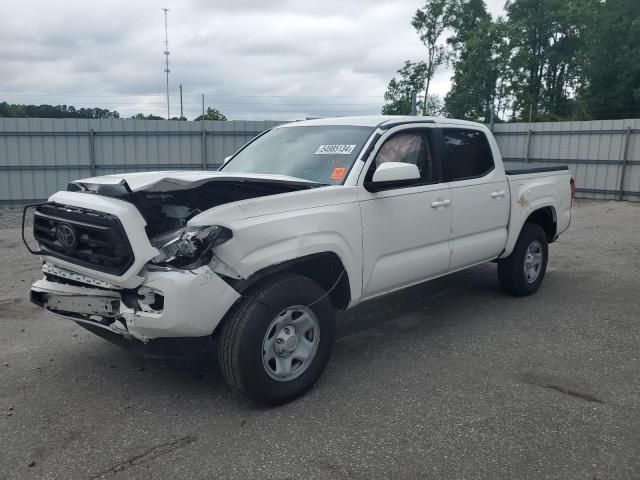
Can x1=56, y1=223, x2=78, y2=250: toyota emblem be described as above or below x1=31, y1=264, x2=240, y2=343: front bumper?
above

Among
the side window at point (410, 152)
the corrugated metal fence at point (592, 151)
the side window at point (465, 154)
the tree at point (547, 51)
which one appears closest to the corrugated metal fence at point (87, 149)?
the corrugated metal fence at point (592, 151)

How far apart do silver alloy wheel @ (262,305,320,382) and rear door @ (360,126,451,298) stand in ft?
2.03

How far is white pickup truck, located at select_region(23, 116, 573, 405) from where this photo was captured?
10.7 feet

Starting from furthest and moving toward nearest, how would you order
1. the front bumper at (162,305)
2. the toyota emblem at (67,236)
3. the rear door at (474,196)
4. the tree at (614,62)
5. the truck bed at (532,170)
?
the tree at (614,62)
the truck bed at (532,170)
the rear door at (474,196)
the toyota emblem at (67,236)
the front bumper at (162,305)

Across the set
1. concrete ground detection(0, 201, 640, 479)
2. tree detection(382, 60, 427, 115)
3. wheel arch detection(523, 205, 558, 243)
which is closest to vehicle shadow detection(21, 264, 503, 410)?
concrete ground detection(0, 201, 640, 479)

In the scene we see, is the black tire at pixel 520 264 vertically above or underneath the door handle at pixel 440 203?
underneath

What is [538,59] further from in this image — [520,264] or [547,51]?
[520,264]

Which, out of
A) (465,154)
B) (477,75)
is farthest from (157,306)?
(477,75)

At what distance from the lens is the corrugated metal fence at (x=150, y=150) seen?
14.8 meters

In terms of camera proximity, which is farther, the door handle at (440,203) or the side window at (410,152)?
the door handle at (440,203)

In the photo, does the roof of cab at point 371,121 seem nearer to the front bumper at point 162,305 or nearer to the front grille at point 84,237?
the front bumper at point 162,305

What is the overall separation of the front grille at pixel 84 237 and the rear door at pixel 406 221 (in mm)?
1696

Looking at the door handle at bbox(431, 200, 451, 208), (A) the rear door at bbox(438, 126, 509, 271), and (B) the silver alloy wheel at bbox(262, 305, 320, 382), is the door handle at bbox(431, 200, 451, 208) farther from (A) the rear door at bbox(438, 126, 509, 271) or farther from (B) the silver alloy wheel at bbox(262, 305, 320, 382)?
(B) the silver alloy wheel at bbox(262, 305, 320, 382)

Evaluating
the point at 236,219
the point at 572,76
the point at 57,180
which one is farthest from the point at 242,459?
the point at 572,76
